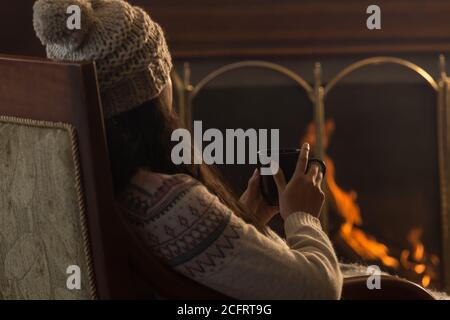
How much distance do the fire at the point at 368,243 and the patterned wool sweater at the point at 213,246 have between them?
146 cm

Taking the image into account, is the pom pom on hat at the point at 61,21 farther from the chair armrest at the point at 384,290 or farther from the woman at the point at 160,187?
the chair armrest at the point at 384,290

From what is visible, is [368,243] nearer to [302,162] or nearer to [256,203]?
[256,203]

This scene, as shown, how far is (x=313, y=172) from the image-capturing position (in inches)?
49.0

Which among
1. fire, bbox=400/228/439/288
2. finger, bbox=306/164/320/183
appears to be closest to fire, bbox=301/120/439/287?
fire, bbox=400/228/439/288

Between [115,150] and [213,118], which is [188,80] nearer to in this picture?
[213,118]

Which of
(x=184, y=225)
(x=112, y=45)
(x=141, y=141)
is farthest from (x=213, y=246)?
(x=112, y=45)

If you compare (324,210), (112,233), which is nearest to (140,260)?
(112,233)

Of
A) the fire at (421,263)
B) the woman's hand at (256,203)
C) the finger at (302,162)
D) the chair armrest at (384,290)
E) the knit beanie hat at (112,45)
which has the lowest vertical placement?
the fire at (421,263)

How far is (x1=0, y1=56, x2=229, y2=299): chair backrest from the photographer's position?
3.42 feet

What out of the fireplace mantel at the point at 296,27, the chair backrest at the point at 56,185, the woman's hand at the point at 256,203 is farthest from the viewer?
the fireplace mantel at the point at 296,27

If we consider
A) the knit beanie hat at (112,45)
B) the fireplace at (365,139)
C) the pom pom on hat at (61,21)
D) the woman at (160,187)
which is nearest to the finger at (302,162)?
the woman at (160,187)

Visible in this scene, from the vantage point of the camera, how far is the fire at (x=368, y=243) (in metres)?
2.54

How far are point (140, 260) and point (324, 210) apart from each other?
1510 mm
